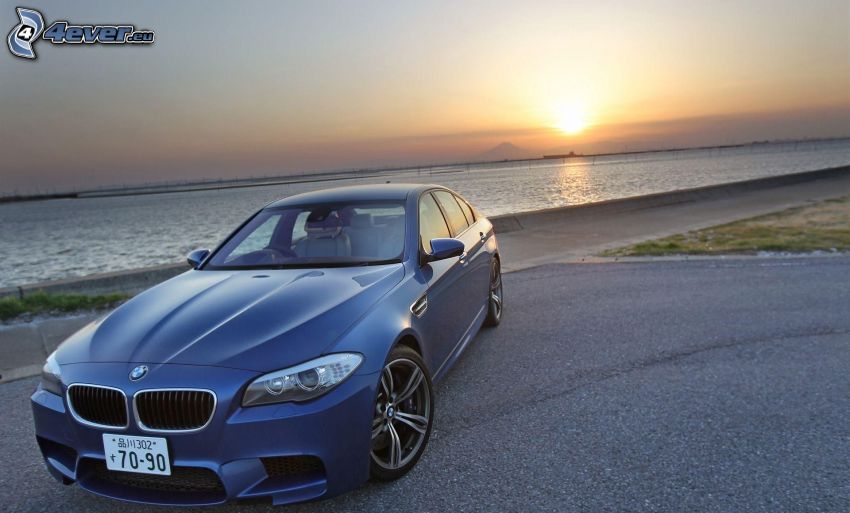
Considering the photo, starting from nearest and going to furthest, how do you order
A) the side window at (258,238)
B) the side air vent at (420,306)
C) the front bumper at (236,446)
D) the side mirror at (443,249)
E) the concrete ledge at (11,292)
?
the front bumper at (236,446) → the side air vent at (420,306) → the side mirror at (443,249) → the side window at (258,238) → the concrete ledge at (11,292)

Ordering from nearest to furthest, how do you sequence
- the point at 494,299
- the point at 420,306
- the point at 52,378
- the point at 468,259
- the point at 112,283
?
the point at 52,378 < the point at 420,306 < the point at 468,259 < the point at 494,299 < the point at 112,283

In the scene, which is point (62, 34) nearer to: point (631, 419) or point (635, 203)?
point (631, 419)

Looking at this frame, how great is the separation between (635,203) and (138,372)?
15.3 meters

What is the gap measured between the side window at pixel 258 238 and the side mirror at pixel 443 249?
127 centimetres

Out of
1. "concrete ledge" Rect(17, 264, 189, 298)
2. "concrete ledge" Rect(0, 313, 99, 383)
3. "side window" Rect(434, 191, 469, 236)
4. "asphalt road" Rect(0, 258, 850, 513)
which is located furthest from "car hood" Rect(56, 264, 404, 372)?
"concrete ledge" Rect(17, 264, 189, 298)

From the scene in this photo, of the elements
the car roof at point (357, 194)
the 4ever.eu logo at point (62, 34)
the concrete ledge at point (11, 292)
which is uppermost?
the 4ever.eu logo at point (62, 34)

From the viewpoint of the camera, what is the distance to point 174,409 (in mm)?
2334

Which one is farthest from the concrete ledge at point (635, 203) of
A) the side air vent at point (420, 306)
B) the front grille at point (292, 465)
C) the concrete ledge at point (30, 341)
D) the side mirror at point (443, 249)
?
the front grille at point (292, 465)

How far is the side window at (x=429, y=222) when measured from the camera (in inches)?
157

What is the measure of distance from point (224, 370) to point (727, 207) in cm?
1632

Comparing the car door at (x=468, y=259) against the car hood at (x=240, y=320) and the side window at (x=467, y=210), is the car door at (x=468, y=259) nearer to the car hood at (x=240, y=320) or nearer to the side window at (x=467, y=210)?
the side window at (x=467, y=210)

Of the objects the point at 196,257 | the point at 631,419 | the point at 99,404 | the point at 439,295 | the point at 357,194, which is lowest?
the point at 631,419

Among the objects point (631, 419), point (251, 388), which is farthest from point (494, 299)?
point (251, 388)

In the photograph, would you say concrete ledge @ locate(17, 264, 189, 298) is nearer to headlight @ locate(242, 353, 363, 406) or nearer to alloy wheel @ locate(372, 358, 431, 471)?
alloy wheel @ locate(372, 358, 431, 471)
